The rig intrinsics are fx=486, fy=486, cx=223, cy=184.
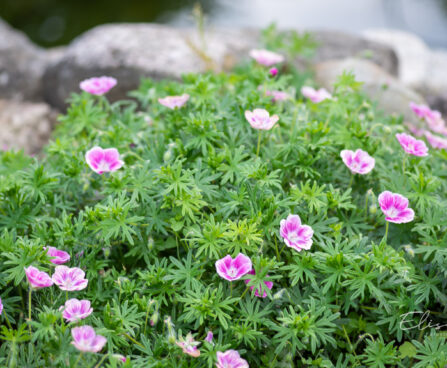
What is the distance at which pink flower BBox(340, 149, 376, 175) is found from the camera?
7.49ft

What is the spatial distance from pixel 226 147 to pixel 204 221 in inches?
15.8

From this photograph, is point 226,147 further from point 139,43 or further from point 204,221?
point 139,43

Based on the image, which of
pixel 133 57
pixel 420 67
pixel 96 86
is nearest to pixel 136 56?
pixel 133 57

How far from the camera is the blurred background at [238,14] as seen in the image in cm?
890

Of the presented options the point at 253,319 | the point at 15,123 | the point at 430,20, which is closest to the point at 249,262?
the point at 253,319

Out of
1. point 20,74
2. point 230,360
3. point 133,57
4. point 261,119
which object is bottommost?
point 20,74

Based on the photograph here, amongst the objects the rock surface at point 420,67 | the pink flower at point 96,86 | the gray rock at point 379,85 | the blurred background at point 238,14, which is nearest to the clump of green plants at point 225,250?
the pink flower at point 96,86

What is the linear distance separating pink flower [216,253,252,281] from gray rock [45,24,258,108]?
267 centimetres

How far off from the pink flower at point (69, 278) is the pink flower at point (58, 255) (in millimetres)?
123

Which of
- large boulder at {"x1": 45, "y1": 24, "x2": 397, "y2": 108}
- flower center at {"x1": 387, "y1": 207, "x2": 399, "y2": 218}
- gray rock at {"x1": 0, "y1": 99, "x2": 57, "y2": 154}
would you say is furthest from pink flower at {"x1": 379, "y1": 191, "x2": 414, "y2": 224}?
gray rock at {"x1": 0, "y1": 99, "x2": 57, "y2": 154}

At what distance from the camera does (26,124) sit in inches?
182

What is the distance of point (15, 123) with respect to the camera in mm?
4621

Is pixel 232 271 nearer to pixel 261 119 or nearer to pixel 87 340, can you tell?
pixel 87 340

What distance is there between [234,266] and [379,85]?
2734mm
